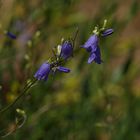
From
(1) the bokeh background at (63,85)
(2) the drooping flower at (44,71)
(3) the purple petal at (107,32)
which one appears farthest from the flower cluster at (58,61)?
(1) the bokeh background at (63,85)

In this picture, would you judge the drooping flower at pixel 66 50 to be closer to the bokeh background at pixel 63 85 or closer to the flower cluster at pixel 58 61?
the flower cluster at pixel 58 61

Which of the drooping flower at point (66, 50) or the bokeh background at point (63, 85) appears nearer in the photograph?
the drooping flower at point (66, 50)

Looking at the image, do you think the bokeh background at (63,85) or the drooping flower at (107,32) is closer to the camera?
Result: the drooping flower at (107,32)

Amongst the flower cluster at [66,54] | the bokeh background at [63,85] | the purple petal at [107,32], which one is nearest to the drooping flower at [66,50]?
the flower cluster at [66,54]

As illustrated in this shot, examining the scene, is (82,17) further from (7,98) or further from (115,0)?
(7,98)

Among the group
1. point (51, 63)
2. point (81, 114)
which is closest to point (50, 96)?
point (81, 114)

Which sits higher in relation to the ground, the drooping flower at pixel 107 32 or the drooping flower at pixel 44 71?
the drooping flower at pixel 107 32

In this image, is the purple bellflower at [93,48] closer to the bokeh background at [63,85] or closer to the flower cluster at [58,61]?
the flower cluster at [58,61]

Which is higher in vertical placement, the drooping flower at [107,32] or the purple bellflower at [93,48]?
the drooping flower at [107,32]

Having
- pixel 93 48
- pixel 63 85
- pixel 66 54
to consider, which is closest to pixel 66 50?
pixel 66 54
